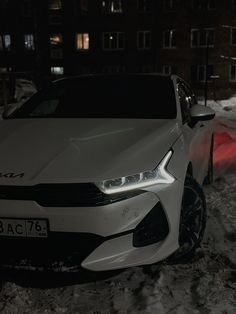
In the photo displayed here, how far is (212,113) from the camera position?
4.34 meters

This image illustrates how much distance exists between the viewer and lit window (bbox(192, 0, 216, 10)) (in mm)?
33406

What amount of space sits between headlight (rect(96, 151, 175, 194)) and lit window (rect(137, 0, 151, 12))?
33239mm

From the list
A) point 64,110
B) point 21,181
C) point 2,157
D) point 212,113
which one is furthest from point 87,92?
point 21,181

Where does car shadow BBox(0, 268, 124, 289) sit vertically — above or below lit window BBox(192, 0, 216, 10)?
below

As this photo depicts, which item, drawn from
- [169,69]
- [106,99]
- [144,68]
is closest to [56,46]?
[144,68]

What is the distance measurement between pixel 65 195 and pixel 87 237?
304 mm

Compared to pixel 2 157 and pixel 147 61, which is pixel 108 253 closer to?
pixel 2 157


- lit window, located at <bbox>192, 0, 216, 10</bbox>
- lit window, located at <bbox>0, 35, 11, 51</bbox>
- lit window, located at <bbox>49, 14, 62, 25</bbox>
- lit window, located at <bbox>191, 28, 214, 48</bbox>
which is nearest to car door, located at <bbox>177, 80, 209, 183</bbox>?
lit window, located at <bbox>191, 28, 214, 48</bbox>

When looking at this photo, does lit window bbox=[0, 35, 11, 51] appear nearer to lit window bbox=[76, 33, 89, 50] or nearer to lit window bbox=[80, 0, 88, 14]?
lit window bbox=[76, 33, 89, 50]

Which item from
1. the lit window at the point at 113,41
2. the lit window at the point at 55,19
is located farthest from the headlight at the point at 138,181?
the lit window at the point at 55,19

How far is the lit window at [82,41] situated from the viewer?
36.1m

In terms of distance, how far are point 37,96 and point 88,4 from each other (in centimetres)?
3255

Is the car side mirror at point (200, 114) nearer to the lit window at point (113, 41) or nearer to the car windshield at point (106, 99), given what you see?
the car windshield at point (106, 99)

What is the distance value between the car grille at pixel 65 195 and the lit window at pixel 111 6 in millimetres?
34189
